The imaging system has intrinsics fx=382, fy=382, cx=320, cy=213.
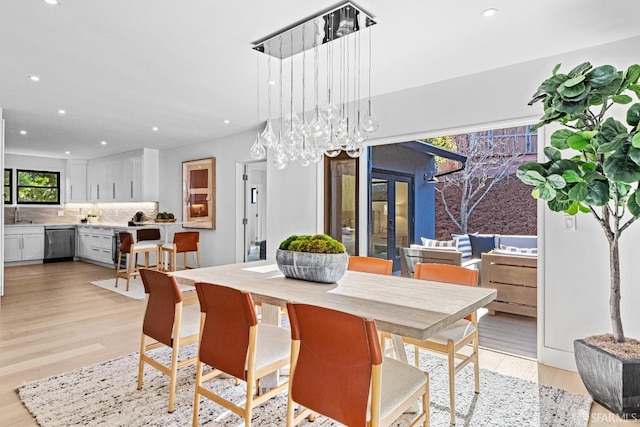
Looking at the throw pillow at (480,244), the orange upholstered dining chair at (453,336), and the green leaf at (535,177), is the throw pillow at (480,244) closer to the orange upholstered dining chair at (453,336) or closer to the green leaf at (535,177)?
the orange upholstered dining chair at (453,336)

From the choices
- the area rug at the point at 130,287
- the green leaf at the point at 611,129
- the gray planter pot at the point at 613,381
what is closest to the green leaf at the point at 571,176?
the green leaf at the point at 611,129

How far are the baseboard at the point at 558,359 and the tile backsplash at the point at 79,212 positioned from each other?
7206 mm

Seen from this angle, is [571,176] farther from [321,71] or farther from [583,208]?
[321,71]

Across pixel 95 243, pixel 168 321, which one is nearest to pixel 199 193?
pixel 95 243

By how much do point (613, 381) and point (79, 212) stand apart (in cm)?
1086

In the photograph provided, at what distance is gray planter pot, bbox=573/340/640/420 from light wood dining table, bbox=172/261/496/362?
2.55ft

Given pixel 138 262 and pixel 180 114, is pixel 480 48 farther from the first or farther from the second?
pixel 138 262

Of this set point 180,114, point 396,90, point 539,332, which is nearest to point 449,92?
point 396,90

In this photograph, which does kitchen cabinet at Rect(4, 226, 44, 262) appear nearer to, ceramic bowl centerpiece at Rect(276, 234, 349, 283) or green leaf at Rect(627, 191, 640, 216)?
ceramic bowl centerpiece at Rect(276, 234, 349, 283)

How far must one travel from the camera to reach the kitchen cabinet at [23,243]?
26.7 ft

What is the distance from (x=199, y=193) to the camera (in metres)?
7.18

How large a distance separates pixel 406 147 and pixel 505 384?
3.03m

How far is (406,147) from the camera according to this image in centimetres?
495

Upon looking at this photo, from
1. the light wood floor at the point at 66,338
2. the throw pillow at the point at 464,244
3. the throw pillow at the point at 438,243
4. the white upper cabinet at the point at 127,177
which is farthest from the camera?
the white upper cabinet at the point at 127,177
